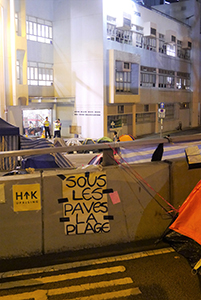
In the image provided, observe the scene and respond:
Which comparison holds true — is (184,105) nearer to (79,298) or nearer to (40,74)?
(40,74)

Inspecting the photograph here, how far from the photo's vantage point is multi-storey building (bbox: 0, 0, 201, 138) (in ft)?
91.9

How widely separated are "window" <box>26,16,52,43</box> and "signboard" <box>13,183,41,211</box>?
28778 mm

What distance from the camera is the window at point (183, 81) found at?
4587 centimetres

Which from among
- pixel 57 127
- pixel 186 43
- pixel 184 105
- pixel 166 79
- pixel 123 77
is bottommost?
pixel 57 127

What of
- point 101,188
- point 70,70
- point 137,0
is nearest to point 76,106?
point 70,70

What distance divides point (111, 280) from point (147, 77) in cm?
3540

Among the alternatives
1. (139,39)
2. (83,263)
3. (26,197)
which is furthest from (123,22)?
Answer: (83,263)

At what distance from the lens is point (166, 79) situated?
42.5 metres

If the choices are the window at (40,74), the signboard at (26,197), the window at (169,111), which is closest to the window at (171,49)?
the window at (169,111)

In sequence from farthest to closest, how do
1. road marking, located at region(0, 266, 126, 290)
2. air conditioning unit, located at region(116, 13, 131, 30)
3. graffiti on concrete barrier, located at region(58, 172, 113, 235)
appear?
air conditioning unit, located at region(116, 13, 131, 30) < graffiti on concrete barrier, located at region(58, 172, 113, 235) < road marking, located at region(0, 266, 126, 290)

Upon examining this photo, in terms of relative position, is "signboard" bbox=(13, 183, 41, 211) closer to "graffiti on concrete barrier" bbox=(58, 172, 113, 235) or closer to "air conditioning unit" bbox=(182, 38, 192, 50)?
"graffiti on concrete barrier" bbox=(58, 172, 113, 235)

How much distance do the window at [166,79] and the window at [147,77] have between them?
5.38 ft

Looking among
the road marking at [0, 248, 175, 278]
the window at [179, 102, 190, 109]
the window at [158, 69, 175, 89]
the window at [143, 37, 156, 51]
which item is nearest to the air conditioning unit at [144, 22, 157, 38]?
the window at [143, 37, 156, 51]

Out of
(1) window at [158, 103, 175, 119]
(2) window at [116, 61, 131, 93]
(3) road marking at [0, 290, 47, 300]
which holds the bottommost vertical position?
(3) road marking at [0, 290, 47, 300]
